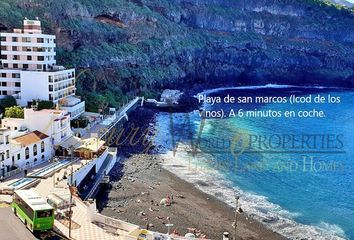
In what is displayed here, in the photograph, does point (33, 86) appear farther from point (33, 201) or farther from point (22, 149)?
point (33, 201)

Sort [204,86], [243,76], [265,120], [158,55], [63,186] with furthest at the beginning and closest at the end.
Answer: [243,76], [204,86], [158,55], [265,120], [63,186]

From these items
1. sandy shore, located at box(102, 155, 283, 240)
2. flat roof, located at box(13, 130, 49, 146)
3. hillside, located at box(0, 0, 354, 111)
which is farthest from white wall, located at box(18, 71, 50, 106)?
sandy shore, located at box(102, 155, 283, 240)

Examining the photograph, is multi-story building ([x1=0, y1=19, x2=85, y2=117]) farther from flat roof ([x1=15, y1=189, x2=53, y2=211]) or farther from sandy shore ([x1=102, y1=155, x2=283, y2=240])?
flat roof ([x1=15, y1=189, x2=53, y2=211])

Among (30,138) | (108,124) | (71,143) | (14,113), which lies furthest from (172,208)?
(108,124)

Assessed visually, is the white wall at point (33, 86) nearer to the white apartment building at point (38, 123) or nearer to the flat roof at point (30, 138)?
the white apartment building at point (38, 123)

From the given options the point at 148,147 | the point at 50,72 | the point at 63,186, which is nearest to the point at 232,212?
the point at 63,186

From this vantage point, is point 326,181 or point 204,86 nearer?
point 326,181

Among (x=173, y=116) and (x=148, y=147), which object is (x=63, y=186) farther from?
(x=173, y=116)
